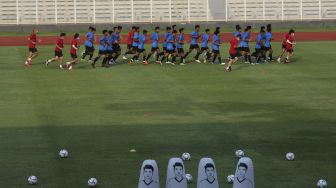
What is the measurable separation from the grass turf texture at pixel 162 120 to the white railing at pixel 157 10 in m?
20.8

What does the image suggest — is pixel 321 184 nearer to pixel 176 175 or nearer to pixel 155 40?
pixel 176 175

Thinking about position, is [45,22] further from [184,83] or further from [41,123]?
[41,123]

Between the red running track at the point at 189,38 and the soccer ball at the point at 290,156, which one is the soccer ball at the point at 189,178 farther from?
the red running track at the point at 189,38

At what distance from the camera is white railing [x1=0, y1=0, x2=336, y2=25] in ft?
199

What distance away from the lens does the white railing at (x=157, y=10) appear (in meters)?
60.7

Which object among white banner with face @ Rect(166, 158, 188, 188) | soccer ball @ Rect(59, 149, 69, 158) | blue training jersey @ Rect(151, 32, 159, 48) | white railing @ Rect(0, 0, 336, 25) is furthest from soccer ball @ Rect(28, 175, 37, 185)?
white railing @ Rect(0, 0, 336, 25)

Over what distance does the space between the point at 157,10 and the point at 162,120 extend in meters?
35.9

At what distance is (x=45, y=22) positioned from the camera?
60.5 metres

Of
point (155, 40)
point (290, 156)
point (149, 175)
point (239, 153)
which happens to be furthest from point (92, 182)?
point (155, 40)

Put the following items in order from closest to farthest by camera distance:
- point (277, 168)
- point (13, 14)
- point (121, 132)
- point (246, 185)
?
point (246, 185) → point (277, 168) → point (121, 132) → point (13, 14)

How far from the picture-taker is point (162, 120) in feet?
87.5

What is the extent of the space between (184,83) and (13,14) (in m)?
28.9

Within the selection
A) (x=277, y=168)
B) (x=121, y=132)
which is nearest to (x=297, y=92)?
(x=121, y=132)

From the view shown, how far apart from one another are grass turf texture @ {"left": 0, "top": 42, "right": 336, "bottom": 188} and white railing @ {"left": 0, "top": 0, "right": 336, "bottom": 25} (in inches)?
821
